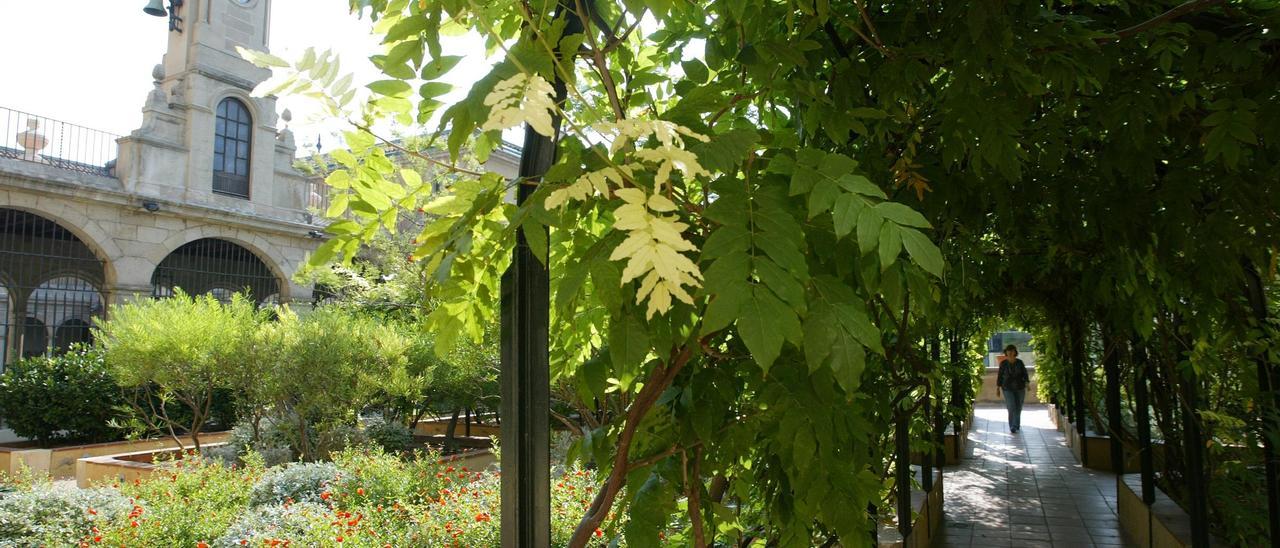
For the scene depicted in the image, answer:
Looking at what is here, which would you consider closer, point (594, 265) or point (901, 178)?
point (594, 265)

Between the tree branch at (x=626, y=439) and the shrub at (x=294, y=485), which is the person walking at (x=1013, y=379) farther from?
the tree branch at (x=626, y=439)

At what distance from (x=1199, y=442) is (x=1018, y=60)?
11.5ft

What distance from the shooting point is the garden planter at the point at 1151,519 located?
5.35m

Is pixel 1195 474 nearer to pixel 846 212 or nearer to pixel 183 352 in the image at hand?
pixel 846 212

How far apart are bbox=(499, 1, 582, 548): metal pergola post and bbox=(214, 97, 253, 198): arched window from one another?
788 inches

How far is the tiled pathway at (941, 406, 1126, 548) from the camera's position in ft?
23.4

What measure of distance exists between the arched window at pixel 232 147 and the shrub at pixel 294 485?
42.9ft

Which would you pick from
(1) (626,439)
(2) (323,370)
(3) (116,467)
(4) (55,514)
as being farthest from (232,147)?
(1) (626,439)

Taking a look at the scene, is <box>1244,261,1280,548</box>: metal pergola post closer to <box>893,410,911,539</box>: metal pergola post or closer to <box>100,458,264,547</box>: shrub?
<box>893,410,911,539</box>: metal pergola post

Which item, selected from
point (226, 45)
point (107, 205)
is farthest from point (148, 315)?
point (226, 45)

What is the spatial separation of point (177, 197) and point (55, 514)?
13.1 meters

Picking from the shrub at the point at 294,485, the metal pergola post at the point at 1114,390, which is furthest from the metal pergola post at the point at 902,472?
the shrub at the point at 294,485

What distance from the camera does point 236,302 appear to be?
13.4m

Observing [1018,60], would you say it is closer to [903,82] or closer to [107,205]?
[903,82]
